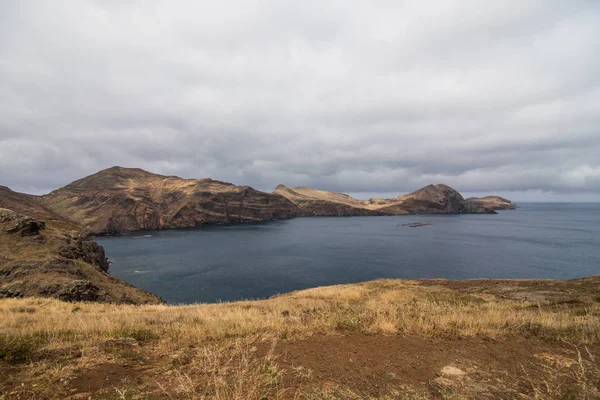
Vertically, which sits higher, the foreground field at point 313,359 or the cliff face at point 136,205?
the cliff face at point 136,205

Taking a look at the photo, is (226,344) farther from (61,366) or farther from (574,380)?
(574,380)

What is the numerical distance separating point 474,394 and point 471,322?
4154 millimetres

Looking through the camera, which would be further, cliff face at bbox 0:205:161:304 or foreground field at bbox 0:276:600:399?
cliff face at bbox 0:205:161:304

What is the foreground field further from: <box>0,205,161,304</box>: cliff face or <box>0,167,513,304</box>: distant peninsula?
<box>0,167,513,304</box>: distant peninsula

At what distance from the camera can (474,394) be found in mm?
4848

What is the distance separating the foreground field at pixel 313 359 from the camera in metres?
Result: 4.65

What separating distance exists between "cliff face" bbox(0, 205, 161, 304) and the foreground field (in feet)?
65.4

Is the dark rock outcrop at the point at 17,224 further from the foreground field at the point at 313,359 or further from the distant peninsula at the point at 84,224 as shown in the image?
the foreground field at the point at 313,359

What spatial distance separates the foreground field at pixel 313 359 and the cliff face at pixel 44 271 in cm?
1993

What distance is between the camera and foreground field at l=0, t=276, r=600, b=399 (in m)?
4.65

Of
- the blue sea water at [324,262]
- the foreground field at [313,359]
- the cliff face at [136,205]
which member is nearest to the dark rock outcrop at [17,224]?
the blue sea water at [324,262]

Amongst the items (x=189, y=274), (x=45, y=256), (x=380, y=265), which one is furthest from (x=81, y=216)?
(x=380, y=265)

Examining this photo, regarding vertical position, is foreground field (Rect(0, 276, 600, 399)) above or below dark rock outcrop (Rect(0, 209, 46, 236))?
below

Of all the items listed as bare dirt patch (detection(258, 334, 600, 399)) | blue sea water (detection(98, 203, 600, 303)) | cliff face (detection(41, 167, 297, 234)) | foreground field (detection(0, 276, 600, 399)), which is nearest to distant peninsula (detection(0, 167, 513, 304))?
cliff face (detection(41, 167, 297, 234))
